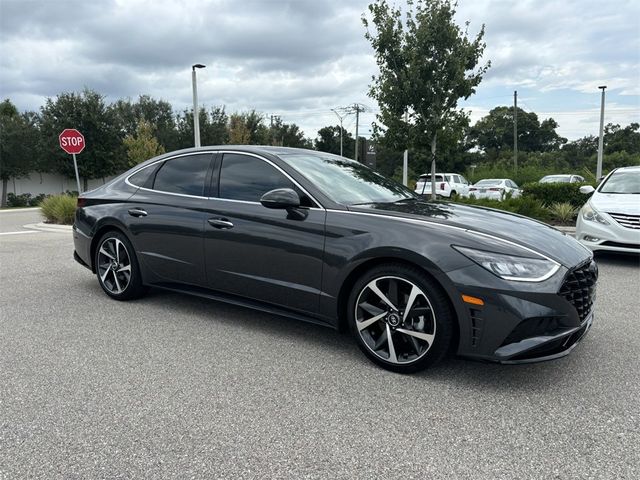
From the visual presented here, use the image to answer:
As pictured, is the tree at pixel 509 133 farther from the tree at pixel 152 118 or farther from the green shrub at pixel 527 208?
the green shrub at pixel 527 208

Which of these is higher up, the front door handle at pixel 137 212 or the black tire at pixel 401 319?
the front door handle at pixel 137 212

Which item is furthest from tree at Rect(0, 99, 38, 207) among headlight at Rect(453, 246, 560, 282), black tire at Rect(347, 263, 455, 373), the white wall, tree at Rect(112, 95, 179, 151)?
headlight at Rect(453, 246, 560, 282)

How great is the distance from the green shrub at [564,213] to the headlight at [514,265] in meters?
9.61

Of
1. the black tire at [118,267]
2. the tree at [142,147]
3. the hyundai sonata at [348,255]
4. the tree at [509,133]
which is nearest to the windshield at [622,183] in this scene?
A: the hyundai sonata at [348,255]

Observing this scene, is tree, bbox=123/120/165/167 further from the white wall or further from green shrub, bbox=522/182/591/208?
green shrub, bbox=522/182/591/208

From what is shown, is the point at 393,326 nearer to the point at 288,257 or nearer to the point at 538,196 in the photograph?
the point at 288,257

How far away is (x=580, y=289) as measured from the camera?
318 centimetres

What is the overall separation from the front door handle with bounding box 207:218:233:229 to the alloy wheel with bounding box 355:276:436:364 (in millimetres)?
1363

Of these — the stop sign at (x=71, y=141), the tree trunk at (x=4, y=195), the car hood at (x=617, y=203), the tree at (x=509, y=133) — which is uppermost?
the tree at (x=509, y=133)

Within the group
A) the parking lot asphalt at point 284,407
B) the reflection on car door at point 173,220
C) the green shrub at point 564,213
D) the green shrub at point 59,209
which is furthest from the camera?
the green shrub at point 59,209

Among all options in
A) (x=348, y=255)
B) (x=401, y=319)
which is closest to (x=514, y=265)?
(x=401, y=319)

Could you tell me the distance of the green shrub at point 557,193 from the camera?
1212 centimetres

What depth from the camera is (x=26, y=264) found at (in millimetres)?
7477

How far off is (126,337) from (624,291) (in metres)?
5.38
